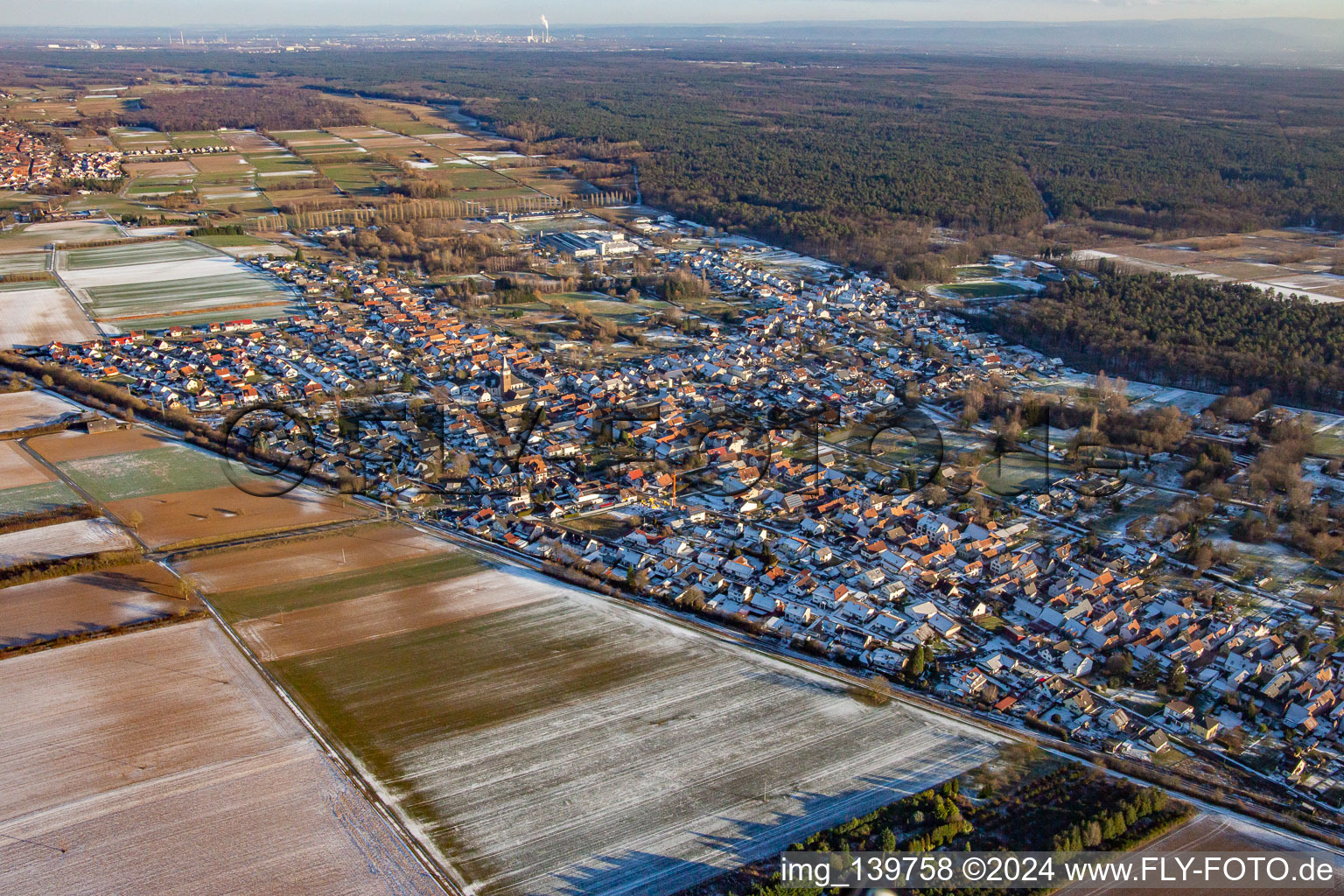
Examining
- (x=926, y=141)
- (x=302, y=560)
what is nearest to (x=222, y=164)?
(x=926, y=141)

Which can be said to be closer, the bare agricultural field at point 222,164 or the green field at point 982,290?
the green field at point 982,290

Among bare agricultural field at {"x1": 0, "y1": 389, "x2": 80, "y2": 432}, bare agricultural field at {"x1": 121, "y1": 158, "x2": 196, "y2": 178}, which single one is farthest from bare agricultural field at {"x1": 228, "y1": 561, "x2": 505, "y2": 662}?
bare agricultural field at {"x1": 121, "y1": 158, "x2": 196, "y2": 178}

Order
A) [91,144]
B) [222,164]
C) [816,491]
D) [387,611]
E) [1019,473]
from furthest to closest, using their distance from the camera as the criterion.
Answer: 1. [91,144]
2. [222,164]
3. [1019,473]
4. [816,491]
5. [387,611]

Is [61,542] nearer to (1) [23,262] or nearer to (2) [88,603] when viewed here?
(2) [88,603]

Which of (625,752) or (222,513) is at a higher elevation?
(222,513)

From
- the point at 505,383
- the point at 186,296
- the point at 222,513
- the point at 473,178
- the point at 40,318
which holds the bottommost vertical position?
the point at 222,513

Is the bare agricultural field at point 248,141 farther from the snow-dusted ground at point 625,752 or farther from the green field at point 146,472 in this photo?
the snow-dusted ground at point 625,752

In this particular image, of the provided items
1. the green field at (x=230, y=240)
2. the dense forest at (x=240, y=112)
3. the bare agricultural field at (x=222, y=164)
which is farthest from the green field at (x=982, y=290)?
the dense forest at (x=240, y=112)

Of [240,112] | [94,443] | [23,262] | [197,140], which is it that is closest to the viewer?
[94,443]
